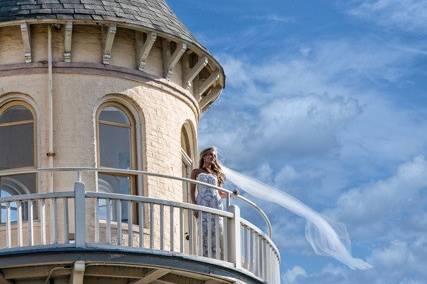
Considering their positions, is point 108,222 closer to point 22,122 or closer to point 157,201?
point 157,201

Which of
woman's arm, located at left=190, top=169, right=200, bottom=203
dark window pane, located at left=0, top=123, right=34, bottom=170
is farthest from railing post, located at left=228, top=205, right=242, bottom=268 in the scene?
dark window pane, located at left=0, top=123, right=34, bottom=170

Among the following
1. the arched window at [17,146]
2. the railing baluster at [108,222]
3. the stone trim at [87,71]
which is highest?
the stone trim at [87,71]

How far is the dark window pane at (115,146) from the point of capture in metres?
31.9

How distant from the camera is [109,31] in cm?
3198

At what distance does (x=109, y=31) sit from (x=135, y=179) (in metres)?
2.42

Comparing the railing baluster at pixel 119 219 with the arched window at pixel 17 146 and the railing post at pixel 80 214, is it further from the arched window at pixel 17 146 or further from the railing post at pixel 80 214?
the arched window at pixel 17 146

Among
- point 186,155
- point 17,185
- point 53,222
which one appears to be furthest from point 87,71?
point 53,222

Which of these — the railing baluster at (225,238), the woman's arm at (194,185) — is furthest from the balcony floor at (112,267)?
the woman's arm at (194,185)

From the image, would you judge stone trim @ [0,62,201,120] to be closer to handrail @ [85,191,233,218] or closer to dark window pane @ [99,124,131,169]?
dark window pane @ [99,124,131,169]

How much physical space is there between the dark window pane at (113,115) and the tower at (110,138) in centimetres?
2

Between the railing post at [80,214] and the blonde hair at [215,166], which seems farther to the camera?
the blonde hair at [215,166]

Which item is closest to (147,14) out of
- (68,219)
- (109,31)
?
(109,31)

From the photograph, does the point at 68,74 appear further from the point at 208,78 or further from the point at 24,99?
the point at 208,78

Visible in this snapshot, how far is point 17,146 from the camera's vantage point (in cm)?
3173
